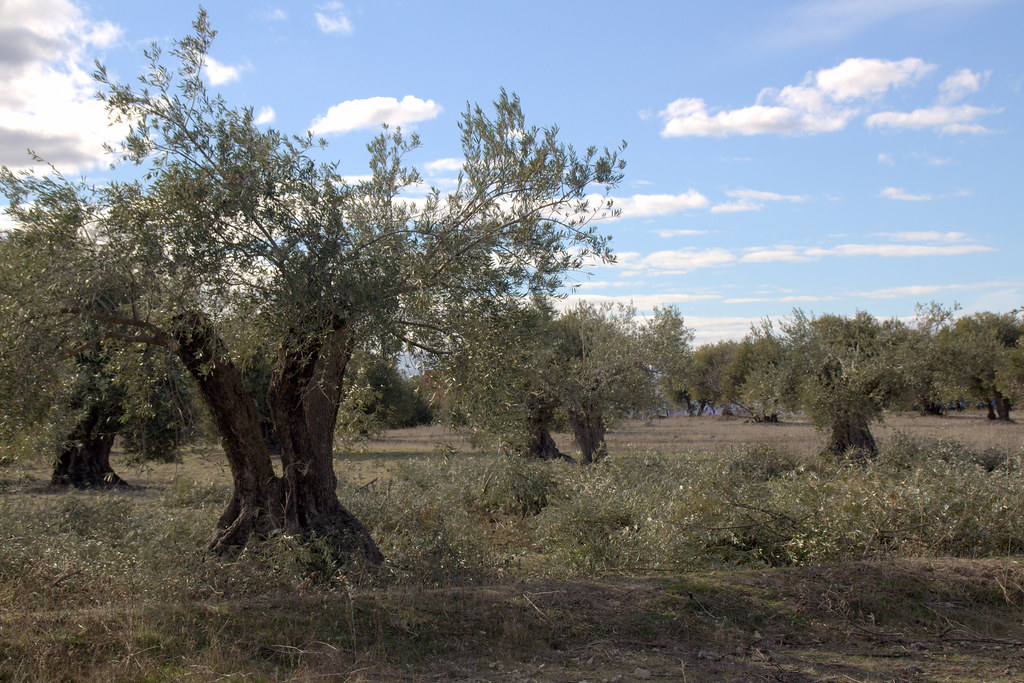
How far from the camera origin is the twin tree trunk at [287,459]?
865 centimetres

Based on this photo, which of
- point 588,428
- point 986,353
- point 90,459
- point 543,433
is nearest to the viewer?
point 90,459

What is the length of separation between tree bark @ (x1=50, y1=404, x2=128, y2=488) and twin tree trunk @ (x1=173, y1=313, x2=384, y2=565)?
1325 centimetres

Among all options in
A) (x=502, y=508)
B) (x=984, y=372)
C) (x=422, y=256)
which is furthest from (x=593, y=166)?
(x=984, y=372)

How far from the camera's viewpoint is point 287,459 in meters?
9.14

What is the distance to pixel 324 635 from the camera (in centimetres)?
674

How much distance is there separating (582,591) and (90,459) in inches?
738

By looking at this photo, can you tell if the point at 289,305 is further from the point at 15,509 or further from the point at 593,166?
the point at 15,509

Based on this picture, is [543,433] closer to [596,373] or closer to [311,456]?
[596,373]

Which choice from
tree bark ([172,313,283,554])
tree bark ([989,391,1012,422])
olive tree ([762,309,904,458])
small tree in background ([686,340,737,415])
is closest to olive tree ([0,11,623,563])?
tree bark ([172,313,283,554])

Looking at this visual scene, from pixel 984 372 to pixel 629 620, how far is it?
47.2 meters

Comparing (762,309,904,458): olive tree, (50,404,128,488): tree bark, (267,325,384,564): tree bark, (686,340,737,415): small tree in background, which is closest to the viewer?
(267,325,384,564): tree bark

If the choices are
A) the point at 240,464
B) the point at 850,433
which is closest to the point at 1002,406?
the point at 850,433

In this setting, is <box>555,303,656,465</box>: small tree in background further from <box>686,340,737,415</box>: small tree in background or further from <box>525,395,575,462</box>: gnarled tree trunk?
<box>686,340,737,415</box>: small tree in background

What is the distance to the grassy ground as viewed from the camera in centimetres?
634
